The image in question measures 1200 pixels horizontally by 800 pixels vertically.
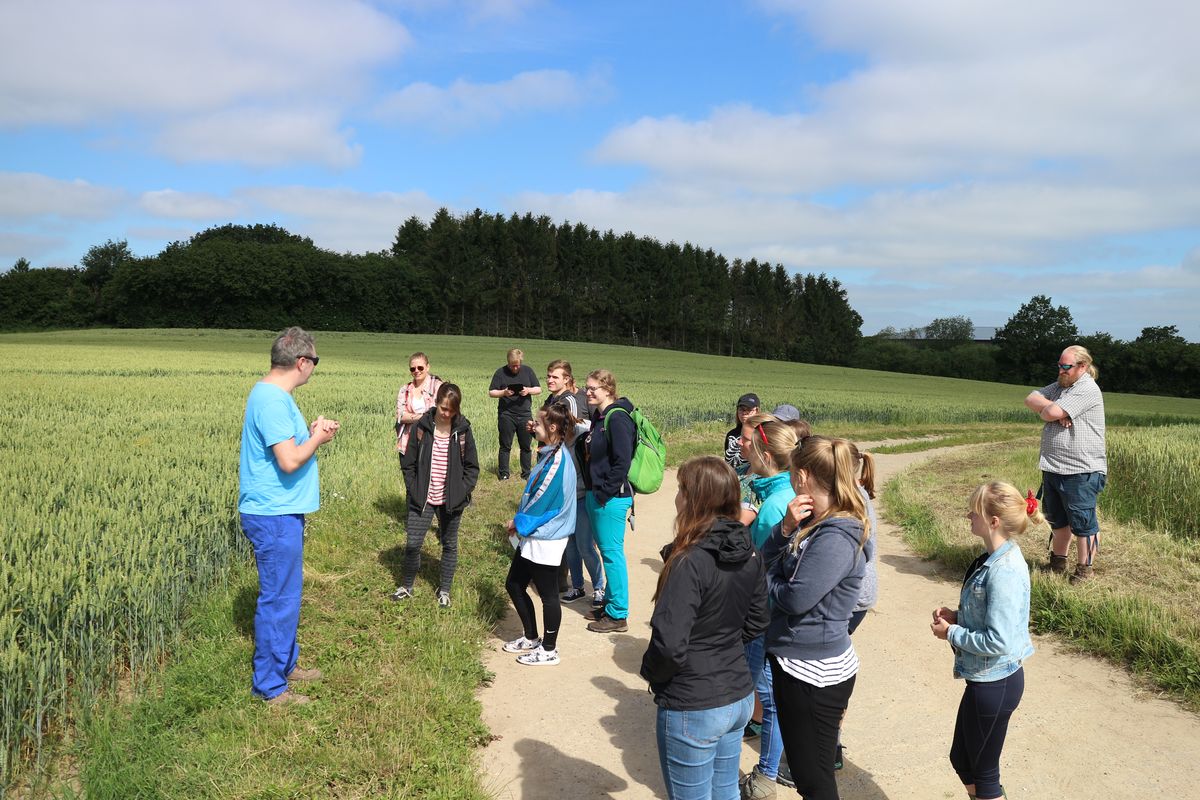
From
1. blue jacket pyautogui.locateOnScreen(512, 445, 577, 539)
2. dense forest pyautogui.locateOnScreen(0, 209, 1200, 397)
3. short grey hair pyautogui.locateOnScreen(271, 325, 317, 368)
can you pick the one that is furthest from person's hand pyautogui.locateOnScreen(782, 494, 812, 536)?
dense forest pyautogui.locateOnScreen(0, 209, 1200, 397)

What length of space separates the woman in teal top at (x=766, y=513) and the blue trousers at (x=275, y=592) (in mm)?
2698

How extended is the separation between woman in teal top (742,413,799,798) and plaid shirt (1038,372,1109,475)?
3552mm

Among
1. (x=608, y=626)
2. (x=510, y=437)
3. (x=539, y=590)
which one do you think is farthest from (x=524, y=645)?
(x=510, y=437)

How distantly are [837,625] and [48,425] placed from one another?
12070 millimetres

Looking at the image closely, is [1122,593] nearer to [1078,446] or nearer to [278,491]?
[1078,446]

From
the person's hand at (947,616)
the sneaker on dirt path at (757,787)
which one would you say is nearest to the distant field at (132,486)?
the sneaker on dirt path at (757,787)

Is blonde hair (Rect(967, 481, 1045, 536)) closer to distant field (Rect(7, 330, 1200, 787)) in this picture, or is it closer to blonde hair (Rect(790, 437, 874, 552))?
blonde hair (Rect(790, 437, 874, 552))

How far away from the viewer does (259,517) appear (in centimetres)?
451

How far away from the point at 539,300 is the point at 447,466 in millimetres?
73054

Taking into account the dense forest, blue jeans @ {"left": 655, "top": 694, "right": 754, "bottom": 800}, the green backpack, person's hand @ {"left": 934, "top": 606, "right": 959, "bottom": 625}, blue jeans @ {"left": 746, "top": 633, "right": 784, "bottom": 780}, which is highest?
the dense forest

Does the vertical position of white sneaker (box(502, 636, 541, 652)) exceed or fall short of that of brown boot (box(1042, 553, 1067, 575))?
it falls short

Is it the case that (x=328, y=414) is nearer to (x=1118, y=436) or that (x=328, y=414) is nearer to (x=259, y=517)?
(x=259, y=517)

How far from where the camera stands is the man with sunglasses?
6.84 meters

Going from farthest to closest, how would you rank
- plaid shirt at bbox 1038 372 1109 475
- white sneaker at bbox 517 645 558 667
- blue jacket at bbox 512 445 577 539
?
plaid shirt at bbox 1038 372 1109 475, white sneaker at bbox 517 645 558 667, blue jacket at bbox 512 445 577 539
